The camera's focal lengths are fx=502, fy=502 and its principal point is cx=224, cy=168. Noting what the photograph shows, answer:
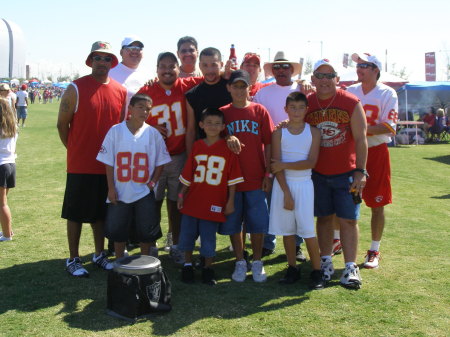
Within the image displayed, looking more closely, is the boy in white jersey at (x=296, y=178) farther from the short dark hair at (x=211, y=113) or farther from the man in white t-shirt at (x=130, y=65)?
the man in white t-shirt at (x=130, y=65)

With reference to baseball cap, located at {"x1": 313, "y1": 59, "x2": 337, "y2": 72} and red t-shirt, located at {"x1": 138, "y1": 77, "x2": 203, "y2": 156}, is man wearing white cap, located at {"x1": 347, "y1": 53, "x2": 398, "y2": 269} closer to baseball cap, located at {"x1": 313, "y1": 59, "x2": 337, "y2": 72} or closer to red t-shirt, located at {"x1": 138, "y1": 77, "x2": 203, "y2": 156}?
baseball cap, located at {"x1": 313, "y1": 59, "x2": 337, "y2": 72}

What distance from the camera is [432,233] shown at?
6965mm

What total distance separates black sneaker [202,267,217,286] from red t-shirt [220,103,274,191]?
2.86 feet

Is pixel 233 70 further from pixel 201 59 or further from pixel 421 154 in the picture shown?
pixel 421 154

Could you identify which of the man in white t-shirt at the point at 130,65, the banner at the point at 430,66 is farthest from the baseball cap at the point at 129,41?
the banner at the point at 430,66

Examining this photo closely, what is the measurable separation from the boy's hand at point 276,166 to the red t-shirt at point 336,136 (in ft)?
1.31

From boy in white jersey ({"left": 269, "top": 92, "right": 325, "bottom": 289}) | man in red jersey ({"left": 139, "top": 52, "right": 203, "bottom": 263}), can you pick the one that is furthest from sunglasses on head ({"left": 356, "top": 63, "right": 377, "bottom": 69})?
man in red jersey ({"left": 139, "top": 52, "right": 203, "bottom": 263})

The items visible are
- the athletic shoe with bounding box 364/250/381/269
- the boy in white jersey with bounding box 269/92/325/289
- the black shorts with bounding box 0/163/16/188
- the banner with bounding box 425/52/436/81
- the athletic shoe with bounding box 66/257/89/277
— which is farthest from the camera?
the banner with bounding box 425/52/436/81

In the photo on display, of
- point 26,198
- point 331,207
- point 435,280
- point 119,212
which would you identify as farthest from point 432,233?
point 26,198

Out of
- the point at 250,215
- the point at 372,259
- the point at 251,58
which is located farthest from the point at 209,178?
the point at 372,259

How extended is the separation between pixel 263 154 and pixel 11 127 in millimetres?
3382

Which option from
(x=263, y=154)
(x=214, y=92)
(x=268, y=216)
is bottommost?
(x=268, y=216)

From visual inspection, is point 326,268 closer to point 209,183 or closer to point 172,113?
point 209,183

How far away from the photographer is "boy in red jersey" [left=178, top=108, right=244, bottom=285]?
4832 millimetres
